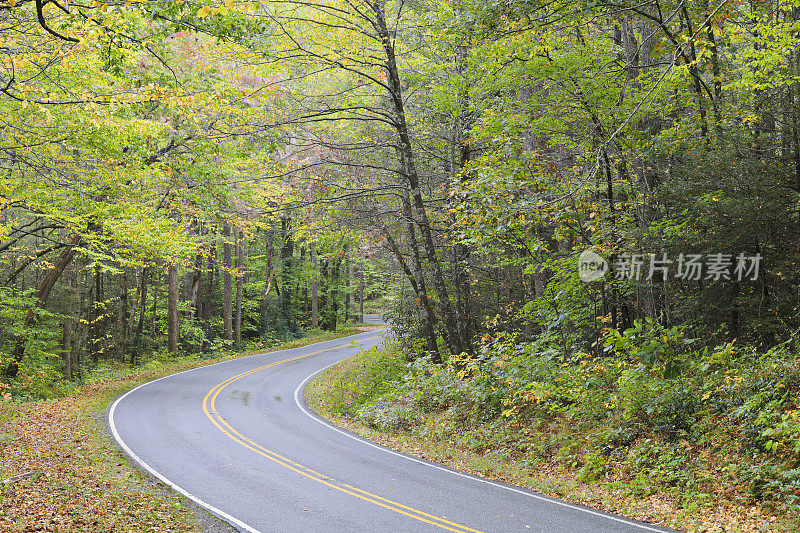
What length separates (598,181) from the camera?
11852mm

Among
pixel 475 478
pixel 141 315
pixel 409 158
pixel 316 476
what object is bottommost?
pixel 475 478

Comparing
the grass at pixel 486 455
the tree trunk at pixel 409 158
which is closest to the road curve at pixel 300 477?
the grass at pixel 486 455

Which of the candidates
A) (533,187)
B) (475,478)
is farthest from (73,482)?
(533,187)

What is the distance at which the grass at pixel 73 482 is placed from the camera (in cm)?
772

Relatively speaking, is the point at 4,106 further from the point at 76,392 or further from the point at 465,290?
the point at 465,290

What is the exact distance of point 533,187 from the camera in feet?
38.9

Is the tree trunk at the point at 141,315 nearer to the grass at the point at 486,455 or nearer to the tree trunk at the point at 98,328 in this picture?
the tree trunk at the point at 98,328

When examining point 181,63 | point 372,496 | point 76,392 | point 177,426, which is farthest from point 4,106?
point 372,496

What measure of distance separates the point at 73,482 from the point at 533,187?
400 inches

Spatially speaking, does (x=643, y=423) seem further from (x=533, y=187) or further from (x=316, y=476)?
(x=316, y=476)

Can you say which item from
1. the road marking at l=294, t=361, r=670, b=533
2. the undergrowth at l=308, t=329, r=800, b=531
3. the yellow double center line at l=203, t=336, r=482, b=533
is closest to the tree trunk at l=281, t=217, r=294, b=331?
the yellow double center line at l=203, t=336, r=482, b=533

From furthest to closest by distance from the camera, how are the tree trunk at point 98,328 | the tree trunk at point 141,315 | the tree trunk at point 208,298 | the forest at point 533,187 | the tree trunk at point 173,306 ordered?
the tree trunk at point 208,298
the tree trunk at point 141,315
the tree trunk at point 173,306
the tree trunk at point 98,328
the forest at point 533,187

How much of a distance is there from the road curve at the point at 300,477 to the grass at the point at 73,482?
0.53 meters

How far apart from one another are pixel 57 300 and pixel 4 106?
11.2 metres
